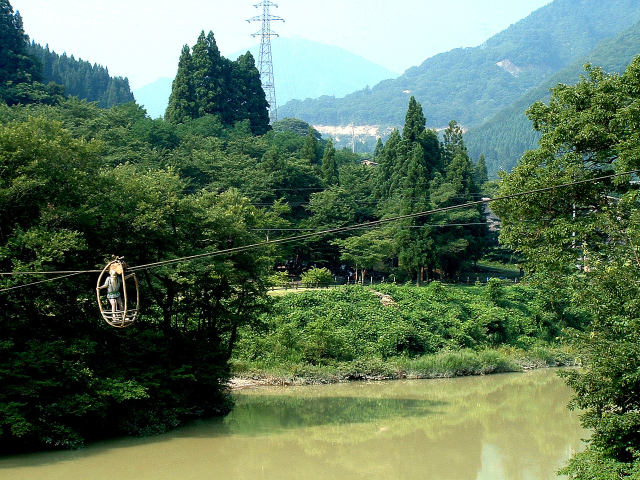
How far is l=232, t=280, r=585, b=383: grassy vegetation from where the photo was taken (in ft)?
85.7

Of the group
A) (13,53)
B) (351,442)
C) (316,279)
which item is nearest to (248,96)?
(13,53)

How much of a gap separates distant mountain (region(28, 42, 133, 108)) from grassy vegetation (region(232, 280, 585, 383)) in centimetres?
6613

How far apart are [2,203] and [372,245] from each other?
77.5 ft

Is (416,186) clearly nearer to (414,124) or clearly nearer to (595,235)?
(414,124)

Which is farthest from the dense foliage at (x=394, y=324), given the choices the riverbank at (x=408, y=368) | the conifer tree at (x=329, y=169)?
the conifer tree at (x=329, y=169)

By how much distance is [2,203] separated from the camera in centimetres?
1645

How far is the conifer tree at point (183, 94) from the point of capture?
5162 centimetres

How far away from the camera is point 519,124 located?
164 meters

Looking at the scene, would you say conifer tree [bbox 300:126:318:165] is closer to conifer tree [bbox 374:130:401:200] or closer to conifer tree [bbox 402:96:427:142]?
conifer tree [bbox 374:130:401:200]

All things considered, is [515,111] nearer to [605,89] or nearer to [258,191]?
[258,191]

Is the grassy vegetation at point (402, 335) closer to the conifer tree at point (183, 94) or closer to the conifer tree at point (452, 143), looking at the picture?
the conifer tree at point (452, 143)

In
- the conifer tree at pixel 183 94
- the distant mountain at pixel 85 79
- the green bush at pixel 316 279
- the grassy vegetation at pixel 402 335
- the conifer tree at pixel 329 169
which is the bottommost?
the grassy vegetation at pixel 402 335

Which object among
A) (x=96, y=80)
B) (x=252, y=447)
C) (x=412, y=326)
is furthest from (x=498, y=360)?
(x=96, y=80)

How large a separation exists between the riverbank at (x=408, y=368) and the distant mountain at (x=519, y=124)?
11227 centimetres
